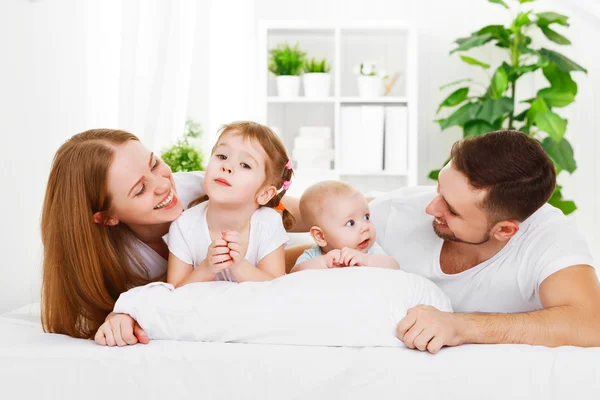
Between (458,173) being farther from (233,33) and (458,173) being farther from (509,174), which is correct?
(233,33)

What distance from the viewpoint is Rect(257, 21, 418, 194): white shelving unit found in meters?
4.21

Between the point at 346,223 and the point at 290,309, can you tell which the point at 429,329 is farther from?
the point at 346,223

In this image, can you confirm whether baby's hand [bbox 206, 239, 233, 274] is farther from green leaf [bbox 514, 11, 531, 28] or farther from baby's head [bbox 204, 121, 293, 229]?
green leaf [bbox 514, 11, 531, 28]

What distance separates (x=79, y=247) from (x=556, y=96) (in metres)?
3.10

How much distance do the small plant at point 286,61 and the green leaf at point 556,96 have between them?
1413 mm

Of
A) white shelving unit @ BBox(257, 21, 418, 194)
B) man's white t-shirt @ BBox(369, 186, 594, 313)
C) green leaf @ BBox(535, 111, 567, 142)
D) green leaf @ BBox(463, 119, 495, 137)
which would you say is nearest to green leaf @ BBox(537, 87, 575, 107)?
green leaf @ BBox(535, 111, 567, 142)

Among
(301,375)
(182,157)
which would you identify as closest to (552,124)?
(182,157)

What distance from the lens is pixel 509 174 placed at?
5.19ft

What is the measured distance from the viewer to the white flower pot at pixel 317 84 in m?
4.23

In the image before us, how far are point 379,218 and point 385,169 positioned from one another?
2265 mm

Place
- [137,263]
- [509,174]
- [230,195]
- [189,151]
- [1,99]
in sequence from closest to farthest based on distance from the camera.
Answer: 1. [509,174]
2. [230,195]
3. [137,263]
4. [1,99]
5. [189,151]

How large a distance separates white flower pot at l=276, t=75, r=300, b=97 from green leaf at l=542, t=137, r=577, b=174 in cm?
149

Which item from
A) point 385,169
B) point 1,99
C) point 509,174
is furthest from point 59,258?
point 385,169

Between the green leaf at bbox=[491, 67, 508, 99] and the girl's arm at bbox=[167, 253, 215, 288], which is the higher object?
the green leaf at bbox=[491, 67, 508, 99]
